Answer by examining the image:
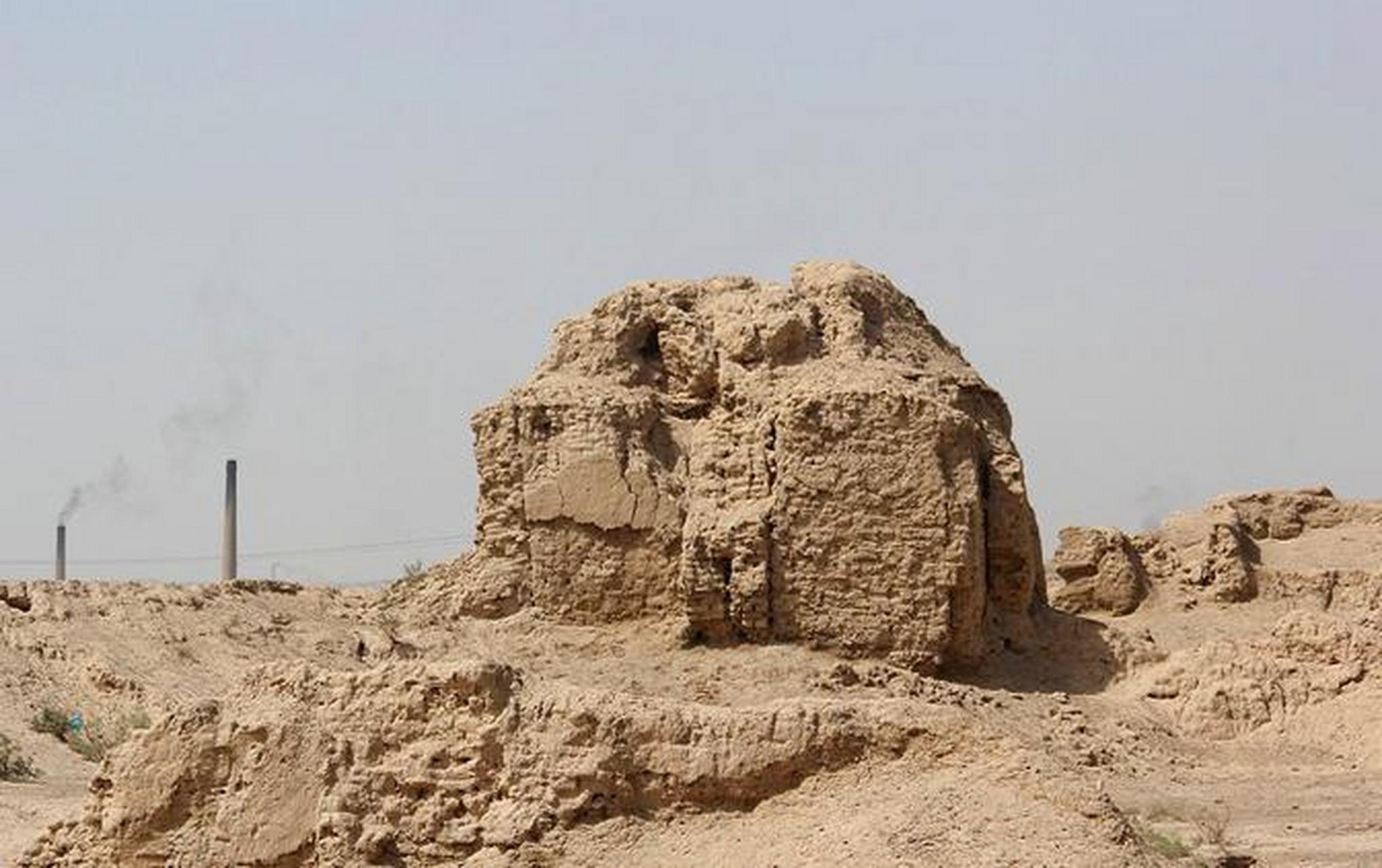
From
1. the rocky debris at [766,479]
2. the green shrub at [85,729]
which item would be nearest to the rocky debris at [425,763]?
the green shrub at [85,729]

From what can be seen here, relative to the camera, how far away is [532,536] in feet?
81.7

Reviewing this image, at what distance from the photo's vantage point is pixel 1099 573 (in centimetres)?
2686

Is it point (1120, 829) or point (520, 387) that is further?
point (520, 387)

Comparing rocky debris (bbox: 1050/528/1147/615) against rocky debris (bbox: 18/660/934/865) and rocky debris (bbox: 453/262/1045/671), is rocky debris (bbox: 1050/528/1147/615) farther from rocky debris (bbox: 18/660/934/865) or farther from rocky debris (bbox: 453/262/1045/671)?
rocky debris (bbox: 18/660/934/865)

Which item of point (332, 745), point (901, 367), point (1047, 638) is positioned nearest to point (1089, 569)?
point (1047, 638)

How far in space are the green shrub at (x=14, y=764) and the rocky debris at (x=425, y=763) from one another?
10639 mm

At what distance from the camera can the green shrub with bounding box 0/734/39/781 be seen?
2175cm

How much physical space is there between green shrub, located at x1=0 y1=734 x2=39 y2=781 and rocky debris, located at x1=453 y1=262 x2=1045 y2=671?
15.3 ft

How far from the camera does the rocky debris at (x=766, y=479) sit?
23.5 meters

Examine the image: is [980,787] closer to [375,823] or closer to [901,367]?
[375,823]

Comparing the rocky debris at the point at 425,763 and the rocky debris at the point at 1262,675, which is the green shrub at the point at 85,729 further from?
the rocky debris at the point at 425,763

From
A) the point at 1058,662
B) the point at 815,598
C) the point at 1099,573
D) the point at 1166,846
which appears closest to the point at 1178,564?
the point at 1099,573

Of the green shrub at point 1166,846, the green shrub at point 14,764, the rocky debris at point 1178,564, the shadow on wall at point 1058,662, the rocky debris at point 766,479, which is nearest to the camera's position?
the green shrub at point 1166,846

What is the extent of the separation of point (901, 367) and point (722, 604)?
284cm
